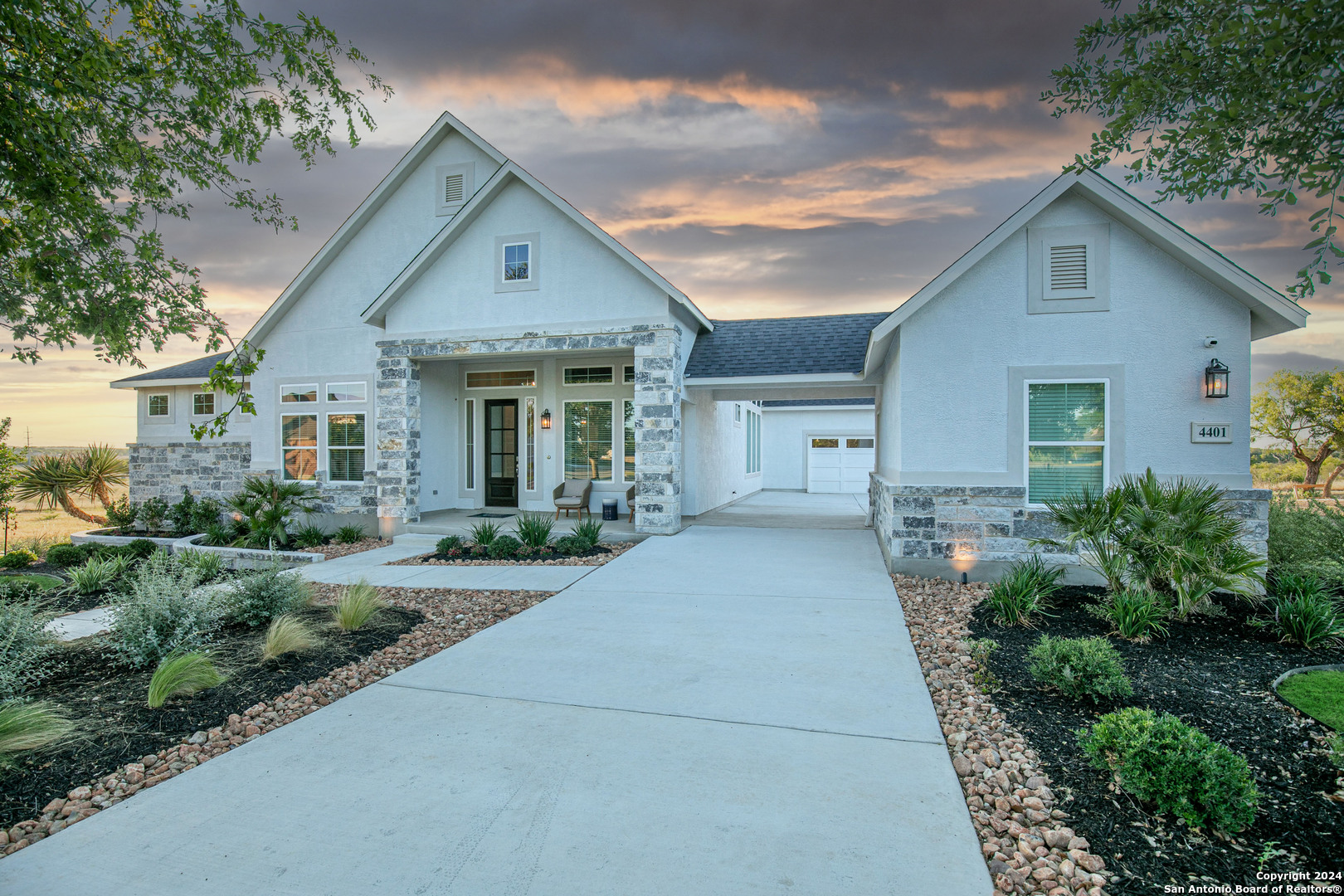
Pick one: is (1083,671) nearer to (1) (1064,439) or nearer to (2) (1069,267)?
(1) (1064,439)

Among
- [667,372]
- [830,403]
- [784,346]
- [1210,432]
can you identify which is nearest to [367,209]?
[667,372]

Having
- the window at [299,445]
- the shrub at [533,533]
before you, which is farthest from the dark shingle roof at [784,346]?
the window at [299,445]

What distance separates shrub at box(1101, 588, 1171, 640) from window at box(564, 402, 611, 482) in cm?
953

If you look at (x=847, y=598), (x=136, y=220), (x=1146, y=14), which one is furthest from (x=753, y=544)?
A: (x=136, y=220)

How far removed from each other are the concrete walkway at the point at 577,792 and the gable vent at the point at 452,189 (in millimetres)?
10648

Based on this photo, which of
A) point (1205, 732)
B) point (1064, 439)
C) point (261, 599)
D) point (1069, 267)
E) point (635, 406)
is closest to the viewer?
point (1205, 732)

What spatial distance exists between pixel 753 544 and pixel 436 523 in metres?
6.18

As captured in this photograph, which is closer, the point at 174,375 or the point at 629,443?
the point at 629,443

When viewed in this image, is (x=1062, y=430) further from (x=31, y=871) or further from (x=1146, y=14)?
(x=31, y=871)

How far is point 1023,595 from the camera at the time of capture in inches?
249

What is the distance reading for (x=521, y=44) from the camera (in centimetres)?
905

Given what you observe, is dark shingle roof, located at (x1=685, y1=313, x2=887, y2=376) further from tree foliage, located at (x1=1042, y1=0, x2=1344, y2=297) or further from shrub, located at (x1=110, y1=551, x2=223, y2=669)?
shrub, located at (x1=110, y1=551, x2=223, y2=669)

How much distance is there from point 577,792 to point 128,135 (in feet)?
21.6

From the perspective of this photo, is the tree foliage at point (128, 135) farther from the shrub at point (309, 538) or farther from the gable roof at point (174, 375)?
the gable roof at point (174, 375)
